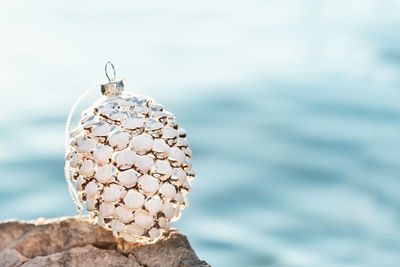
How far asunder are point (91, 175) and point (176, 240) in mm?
194

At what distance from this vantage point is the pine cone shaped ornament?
4.09 ft

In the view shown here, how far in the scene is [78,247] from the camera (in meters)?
1.34

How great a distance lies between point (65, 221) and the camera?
138 centimetres

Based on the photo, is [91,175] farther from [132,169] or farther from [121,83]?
[121,83]

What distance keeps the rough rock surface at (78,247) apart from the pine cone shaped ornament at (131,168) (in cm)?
4

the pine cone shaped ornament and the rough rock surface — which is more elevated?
the pine cone shaped ornament

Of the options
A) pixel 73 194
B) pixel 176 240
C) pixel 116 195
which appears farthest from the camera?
pixel 73 194

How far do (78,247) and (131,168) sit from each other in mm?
192

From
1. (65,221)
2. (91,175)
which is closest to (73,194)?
(65,221)

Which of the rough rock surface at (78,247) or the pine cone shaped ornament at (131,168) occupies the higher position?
the pine cone shaped ornament at (131,168)

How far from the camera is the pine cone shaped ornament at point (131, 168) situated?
125cm

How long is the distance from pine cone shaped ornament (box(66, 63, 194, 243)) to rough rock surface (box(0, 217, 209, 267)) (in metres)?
0.04

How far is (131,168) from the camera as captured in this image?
125cm

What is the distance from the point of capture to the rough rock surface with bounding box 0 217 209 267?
1.31 metres
